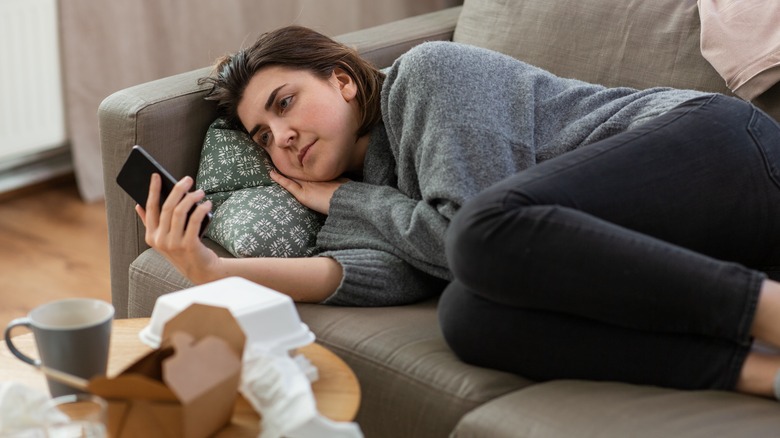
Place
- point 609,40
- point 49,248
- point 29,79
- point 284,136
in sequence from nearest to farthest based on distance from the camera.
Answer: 1. point 284,136
2. point 609,40
3. point 49,248
4. point 29,79

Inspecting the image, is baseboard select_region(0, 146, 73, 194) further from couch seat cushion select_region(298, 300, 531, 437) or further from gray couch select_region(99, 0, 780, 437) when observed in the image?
couch seat cushion select_region(298, 300, 531, 437)

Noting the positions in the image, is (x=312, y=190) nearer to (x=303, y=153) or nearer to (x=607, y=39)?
(x=303, y=153)

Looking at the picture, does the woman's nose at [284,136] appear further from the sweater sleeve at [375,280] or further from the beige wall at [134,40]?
the beige wall at [134,40]

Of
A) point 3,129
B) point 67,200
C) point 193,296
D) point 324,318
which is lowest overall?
point 67,200

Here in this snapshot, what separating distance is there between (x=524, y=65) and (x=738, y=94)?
36 centimetres

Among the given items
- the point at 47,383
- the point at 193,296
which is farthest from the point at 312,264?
the point at 47,383

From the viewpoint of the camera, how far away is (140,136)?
5.82ft

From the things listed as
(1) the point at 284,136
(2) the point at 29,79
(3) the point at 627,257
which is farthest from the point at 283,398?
(2) the point at 29,79

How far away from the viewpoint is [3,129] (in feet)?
9.36

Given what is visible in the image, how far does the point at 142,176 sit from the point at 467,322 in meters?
0.47

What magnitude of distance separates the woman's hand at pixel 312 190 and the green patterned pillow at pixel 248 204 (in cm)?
1

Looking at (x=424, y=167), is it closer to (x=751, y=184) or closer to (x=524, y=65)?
(x=524, y=65)

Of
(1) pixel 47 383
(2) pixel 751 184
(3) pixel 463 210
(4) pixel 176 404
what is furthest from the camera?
(2) pixel 751 184

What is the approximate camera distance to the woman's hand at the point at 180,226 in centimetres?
140
